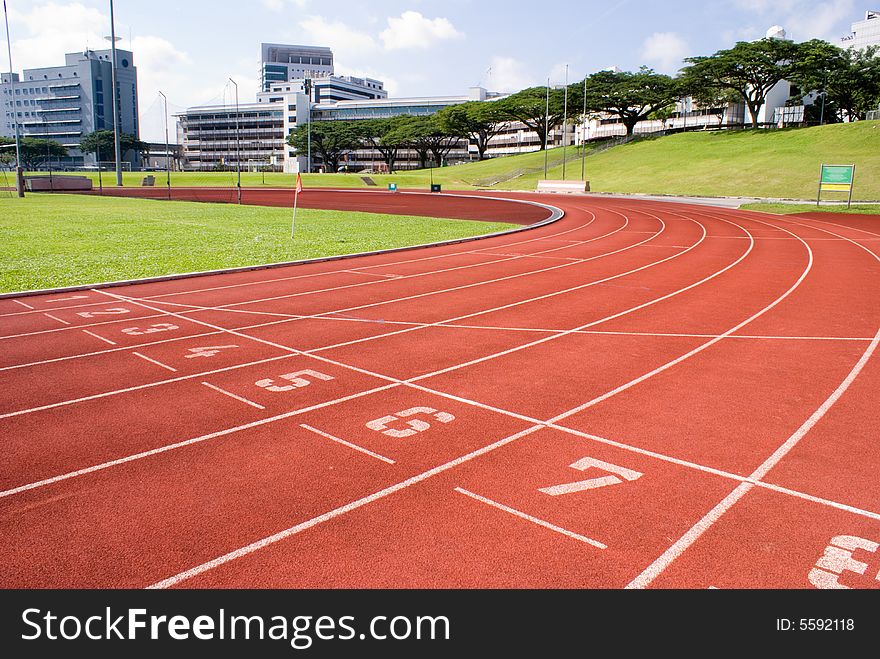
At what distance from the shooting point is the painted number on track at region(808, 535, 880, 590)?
422 cm

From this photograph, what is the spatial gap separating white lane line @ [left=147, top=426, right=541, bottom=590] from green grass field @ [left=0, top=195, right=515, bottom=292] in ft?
37.5

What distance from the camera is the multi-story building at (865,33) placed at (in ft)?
398

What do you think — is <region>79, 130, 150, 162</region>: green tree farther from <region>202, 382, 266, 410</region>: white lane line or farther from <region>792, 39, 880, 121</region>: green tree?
<region>202, 382, 266, 410</region>: white lane line

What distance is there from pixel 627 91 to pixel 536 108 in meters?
13.1

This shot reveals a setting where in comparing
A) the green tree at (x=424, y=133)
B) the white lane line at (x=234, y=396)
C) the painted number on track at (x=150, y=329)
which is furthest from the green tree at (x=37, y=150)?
the white lane line at (x=234, y=396)

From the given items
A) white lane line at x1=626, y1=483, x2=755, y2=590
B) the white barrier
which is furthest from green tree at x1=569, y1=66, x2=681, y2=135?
white lane line at x1=626, y1=483, x2=755, y2=590

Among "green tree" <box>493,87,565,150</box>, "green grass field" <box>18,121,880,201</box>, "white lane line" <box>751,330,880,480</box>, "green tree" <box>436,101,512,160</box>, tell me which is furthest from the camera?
"green tree" <box>436,101,512,160</box>

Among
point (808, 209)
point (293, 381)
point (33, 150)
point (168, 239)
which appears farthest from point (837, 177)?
point (33, 150)

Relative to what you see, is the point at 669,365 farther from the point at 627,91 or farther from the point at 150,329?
the point at 627,91

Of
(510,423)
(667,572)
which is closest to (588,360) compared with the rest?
(510,423)

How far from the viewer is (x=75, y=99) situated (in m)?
162

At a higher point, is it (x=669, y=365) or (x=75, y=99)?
(x=75, y=99)

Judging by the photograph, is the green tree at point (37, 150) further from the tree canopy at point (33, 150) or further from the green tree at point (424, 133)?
the green tree at point (424, 133)
